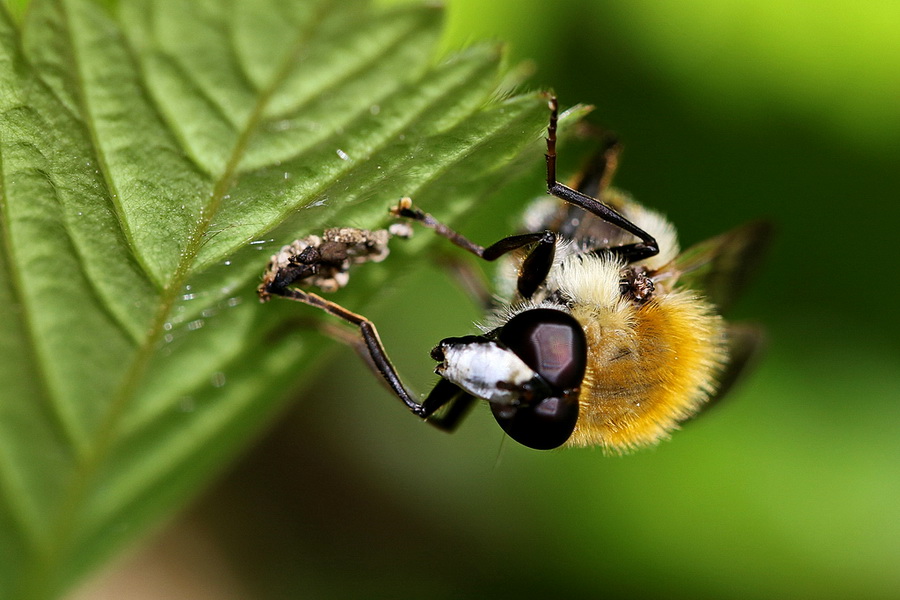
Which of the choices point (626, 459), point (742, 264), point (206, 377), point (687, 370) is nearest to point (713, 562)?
point (626, 459)

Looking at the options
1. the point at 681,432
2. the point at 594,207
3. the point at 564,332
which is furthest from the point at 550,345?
the point at 681,432

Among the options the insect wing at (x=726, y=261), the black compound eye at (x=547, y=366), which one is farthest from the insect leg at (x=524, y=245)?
the insect wing at (x=726, y=261)

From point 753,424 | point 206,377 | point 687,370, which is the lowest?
point 206,377

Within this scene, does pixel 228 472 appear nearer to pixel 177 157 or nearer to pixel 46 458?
pixel 46 458

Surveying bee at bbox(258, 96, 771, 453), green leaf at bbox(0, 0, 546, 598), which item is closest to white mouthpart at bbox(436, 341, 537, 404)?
bee at bbox(258, 96, 771, 453)

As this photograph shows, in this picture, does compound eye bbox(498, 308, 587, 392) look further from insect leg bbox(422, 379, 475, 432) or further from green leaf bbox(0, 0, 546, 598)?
green leaf bbox(0, 0, 546, 598)

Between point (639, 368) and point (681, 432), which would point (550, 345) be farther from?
point (681, 432)
